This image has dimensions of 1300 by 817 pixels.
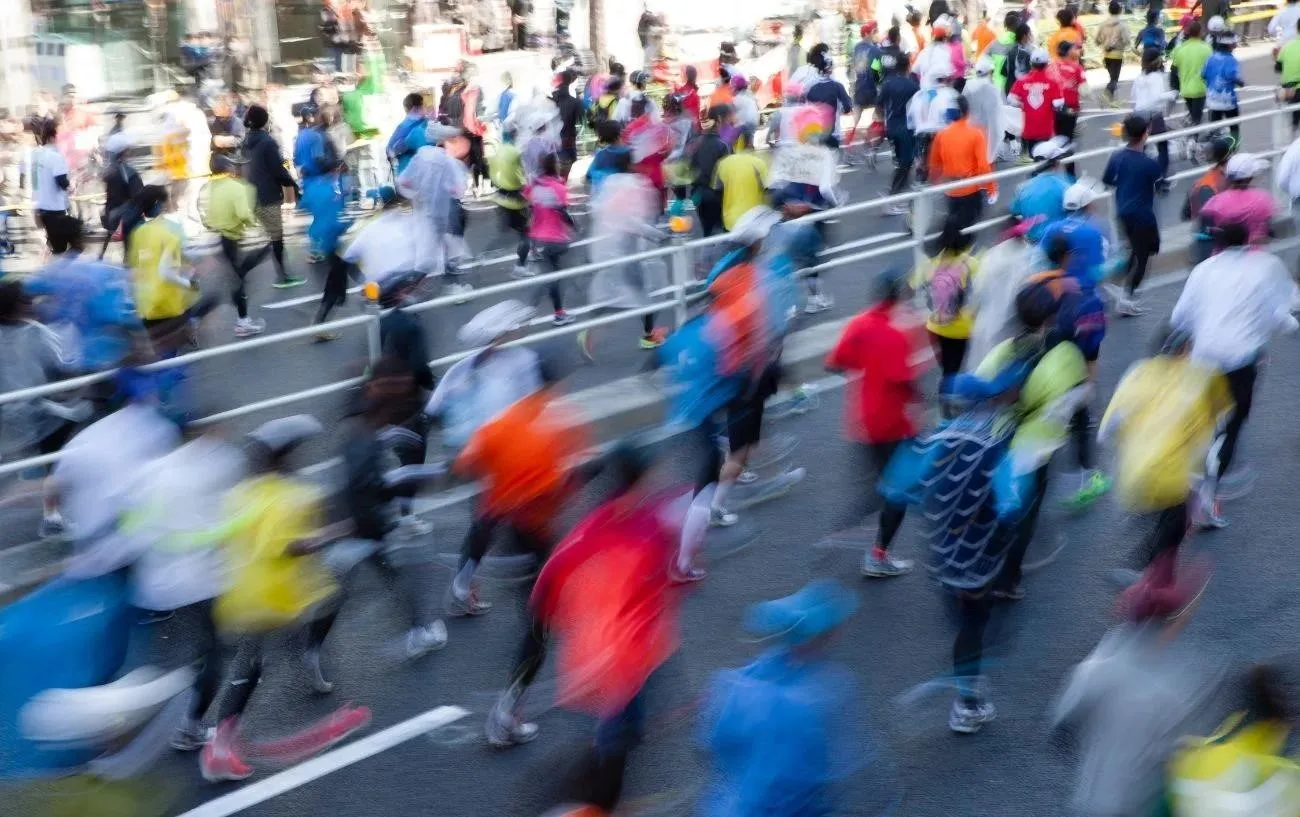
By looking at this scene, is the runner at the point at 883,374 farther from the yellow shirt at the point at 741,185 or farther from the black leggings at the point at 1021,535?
the yellow shirt at the point at 741,185

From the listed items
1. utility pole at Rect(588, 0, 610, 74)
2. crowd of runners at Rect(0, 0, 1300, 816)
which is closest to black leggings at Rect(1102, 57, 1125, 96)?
utility pole at Rect(588, 0, 610, 74)

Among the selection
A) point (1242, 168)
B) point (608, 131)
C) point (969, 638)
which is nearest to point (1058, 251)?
point (1242, 168)

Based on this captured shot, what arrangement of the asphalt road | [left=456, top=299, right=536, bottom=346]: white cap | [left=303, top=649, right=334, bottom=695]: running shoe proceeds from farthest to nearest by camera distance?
[left=456, top=299, right=536, bottom=346]: white cap
[left=303, top=649, right=334, bottom=695]: running shoe
the asphalt road

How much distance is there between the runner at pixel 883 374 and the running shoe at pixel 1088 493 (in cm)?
143

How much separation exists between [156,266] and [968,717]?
20.9 feet

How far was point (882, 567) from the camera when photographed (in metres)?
7.73

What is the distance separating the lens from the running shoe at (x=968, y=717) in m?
6.26

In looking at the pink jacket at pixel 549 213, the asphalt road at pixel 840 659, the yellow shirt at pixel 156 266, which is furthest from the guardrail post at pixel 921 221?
the yellow shirt at pixel 156 266

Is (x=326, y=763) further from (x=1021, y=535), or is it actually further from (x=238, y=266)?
(x=238, y=266)

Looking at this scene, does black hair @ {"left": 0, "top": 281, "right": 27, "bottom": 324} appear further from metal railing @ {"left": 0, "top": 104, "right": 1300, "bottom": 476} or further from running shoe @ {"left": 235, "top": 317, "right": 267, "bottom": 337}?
running shoe @ {"left": 235, "top": 317, "right": 267, "bottom": 337}

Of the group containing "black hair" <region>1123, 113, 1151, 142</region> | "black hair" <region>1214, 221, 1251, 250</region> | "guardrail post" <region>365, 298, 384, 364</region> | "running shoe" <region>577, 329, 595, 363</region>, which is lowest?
"running shoe" <region>577, 329, 595, 363</region>

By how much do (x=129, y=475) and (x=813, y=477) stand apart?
14.1 feet

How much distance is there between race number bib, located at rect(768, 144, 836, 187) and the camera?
12.8m

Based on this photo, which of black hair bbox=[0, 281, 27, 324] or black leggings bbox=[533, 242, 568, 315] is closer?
black hair bbox=[0, 281, 27, 324]
